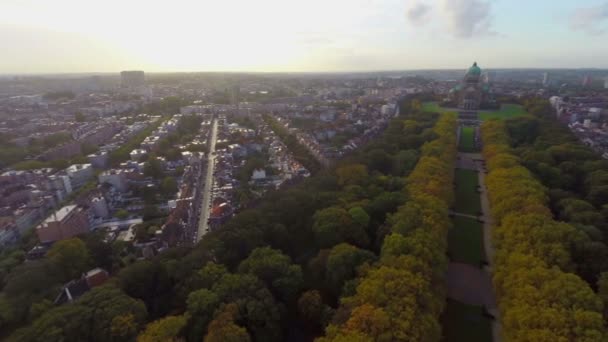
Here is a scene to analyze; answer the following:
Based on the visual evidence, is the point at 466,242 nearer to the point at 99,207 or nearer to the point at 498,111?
the point at 99,207

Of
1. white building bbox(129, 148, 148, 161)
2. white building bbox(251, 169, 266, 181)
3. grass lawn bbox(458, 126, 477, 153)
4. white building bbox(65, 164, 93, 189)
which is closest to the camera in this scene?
white building bbox(251, 169, 266, 181)

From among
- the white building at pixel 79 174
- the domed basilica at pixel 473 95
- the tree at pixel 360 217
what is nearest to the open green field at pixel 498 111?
the domed basilica at pixel 473 95

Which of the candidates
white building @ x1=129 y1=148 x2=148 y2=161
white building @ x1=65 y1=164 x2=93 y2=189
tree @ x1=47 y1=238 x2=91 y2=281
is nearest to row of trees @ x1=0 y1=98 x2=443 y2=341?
tree @ x1=47 y1=238 x2=91 y2=281

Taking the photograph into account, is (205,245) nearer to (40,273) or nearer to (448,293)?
(40,273)

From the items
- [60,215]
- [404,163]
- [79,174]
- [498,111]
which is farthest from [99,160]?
[498,111]

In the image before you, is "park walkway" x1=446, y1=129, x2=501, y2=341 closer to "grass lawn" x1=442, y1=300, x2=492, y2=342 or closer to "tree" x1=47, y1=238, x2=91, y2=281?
"grass lawn" x1=442, y1=300, x2=492, y2=342

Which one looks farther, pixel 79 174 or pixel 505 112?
pixel 505 112

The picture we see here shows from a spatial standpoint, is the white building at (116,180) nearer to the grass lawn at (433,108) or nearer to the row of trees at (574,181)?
the row of trees at (574,181)
